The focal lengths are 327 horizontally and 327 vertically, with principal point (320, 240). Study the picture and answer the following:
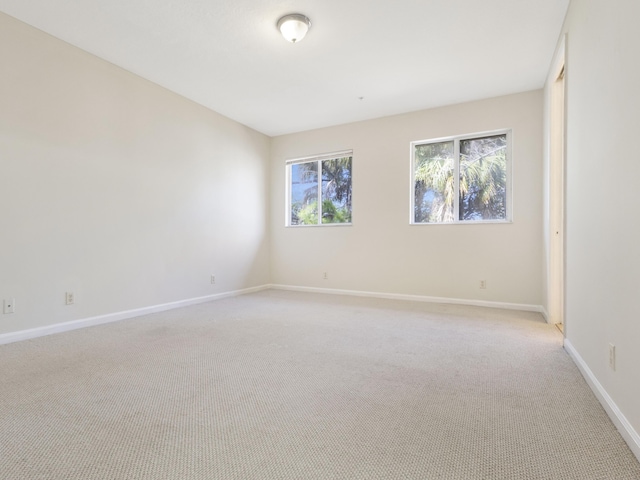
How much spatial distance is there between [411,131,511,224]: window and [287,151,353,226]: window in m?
1.10

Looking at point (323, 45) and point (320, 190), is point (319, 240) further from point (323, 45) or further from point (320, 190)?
point (323, 45)

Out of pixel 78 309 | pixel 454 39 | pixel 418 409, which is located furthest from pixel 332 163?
pixel 418 409

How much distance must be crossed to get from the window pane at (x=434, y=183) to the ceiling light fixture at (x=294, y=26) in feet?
8.33

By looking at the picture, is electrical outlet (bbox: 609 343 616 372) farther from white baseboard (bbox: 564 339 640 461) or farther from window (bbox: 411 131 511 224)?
window (bbox: 411 131 511 224)

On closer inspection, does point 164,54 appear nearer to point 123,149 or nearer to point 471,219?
point 123,149

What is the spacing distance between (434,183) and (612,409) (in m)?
3.48

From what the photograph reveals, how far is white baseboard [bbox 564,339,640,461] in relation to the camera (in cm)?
128

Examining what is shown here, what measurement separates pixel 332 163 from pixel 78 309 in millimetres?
3882

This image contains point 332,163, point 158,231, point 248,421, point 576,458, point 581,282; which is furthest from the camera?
point 332,163

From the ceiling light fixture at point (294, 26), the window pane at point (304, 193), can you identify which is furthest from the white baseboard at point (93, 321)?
the ceiling light fixture at point (294, 26)

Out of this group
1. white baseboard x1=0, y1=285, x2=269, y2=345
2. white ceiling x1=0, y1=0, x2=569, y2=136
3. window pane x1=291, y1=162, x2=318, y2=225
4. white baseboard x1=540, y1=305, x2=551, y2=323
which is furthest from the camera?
window pane x1=291, y1=162, x2=318, y2=225

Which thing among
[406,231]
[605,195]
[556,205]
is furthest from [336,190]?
[605,195]

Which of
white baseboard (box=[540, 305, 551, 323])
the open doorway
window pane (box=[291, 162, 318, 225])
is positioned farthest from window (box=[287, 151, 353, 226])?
white baseboard (box=[540, 305, 551, 323])

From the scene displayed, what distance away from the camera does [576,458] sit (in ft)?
4.09
